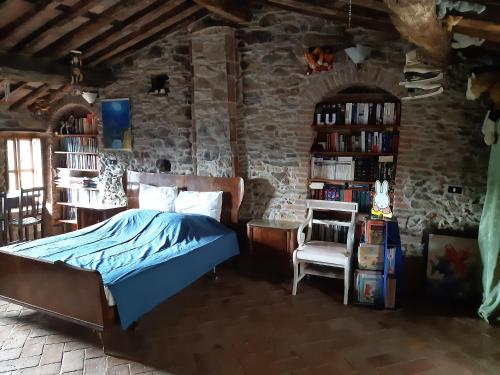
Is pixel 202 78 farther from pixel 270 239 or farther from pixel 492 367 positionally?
pixel 492 367

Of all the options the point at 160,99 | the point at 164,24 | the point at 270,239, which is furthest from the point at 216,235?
the point at 164,24

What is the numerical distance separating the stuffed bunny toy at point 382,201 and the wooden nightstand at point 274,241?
963 mm

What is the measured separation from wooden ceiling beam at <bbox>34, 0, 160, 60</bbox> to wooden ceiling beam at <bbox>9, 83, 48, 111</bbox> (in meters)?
1.09

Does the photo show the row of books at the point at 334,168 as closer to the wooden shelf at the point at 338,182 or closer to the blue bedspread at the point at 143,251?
the wooden shelf at the point at 338,182

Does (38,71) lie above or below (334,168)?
above

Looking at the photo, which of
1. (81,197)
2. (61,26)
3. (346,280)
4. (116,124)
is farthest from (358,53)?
(81,197)

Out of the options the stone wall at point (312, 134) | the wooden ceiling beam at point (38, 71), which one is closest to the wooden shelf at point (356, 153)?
the stone wall at point (312, 134)

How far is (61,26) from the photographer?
4137 millimetres

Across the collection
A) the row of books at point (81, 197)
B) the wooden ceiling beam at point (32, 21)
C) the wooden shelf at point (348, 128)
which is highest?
the wooden ceiling beam at point (32, 21)

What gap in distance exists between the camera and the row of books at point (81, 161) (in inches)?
Answer: 244

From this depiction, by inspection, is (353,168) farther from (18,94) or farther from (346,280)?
(18,94)

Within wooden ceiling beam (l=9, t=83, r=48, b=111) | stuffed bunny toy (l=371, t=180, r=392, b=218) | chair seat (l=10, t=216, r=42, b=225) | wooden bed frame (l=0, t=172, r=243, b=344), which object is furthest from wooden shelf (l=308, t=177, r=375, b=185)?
wooden ceiling beam (l=9, t=83, r=48, b=111)

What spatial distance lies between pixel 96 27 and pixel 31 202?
273 centimetres

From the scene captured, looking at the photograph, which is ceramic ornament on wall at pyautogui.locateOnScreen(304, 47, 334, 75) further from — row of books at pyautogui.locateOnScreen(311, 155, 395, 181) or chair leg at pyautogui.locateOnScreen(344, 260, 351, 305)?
chair leg at pyautogui.locateOnScreen(344, 260, 351, 305)
